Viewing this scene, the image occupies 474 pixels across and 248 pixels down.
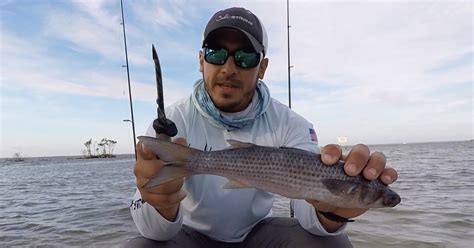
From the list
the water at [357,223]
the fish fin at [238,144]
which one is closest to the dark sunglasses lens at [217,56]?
the fish fin at [238,144]

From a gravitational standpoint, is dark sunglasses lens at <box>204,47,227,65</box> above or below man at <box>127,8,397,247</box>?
above

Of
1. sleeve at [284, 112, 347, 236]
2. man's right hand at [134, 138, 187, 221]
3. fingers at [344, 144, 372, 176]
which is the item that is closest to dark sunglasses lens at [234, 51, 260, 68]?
sleeve at [284, 112, 347, 236]

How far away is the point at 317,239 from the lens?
2.72m

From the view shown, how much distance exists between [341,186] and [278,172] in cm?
40

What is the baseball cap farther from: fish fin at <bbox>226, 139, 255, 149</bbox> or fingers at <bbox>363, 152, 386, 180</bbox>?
fingers at <bbox>363, 152, 386, 180</bbox>

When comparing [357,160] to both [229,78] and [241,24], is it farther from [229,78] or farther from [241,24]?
[241,24]

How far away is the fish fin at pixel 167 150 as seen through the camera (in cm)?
213

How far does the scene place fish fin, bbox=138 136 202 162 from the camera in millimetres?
2130

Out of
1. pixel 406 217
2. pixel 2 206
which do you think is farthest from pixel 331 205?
pixel 2 206

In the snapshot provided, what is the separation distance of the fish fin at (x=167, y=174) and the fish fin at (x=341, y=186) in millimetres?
909

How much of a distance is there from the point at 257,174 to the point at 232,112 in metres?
Result: 1.12

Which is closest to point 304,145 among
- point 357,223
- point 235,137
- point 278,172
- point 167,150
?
point 235,137

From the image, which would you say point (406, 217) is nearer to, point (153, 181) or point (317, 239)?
point (317, 239)

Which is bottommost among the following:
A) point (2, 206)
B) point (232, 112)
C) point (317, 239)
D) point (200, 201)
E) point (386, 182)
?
point (2, 206)
